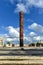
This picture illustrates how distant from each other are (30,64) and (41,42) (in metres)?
11.1

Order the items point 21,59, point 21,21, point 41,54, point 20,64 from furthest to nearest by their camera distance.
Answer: point 21,21, point 41,54, point 21,59, point 20,64

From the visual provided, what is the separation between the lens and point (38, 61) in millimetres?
4867

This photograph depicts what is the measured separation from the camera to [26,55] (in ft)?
17.8

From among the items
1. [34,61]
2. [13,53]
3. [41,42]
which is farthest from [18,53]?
[41,42]

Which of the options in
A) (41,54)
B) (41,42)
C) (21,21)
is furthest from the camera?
(21,21)

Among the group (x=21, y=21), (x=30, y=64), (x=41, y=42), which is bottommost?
(x=30, y=64)

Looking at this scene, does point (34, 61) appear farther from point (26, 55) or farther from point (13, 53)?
point (13, 53)

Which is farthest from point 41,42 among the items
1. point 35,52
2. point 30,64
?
point 30,64

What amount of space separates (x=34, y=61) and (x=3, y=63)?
36.0 inches

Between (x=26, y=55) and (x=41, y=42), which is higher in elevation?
(x=41, y=42)

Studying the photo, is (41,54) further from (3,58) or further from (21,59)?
(3,58)

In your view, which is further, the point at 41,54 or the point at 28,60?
the point at 41,54

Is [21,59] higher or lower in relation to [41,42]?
lower

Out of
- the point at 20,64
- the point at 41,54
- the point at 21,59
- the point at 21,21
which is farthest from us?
the point at 21,21
